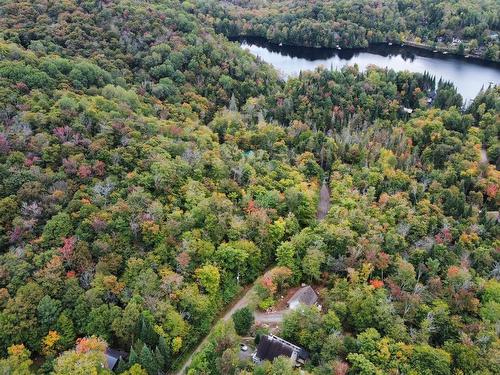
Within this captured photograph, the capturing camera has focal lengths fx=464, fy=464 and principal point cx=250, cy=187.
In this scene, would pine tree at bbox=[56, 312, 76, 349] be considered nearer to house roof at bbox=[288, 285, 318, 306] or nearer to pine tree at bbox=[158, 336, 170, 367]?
pine tree at bbox=[158, 336, 170, 367]

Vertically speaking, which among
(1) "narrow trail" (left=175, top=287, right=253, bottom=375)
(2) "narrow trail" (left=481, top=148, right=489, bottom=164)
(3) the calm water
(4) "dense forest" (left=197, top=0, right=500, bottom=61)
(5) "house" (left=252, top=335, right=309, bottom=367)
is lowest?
(1) "narrow trail" (left=175, top=287, right=253, bottom=375)

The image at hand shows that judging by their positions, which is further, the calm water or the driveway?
the calm water

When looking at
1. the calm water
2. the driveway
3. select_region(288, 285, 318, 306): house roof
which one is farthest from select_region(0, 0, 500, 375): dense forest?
the calm water

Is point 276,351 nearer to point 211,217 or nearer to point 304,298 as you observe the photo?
point 304,298

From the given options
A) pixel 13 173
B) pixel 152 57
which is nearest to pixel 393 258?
pixel 13 173

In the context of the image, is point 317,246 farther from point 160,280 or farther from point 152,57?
point 152,57

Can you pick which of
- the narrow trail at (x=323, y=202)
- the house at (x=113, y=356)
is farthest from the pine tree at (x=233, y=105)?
the house at (x=113, y=356)

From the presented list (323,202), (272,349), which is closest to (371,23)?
(323,202)
